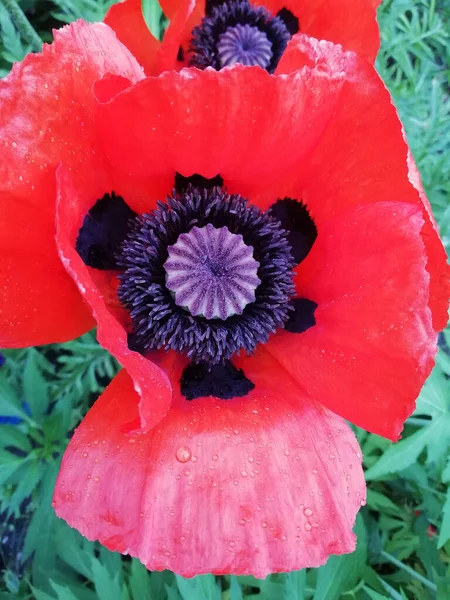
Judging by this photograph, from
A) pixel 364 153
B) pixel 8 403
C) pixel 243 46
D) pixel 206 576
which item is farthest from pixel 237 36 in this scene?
pixel 206 576

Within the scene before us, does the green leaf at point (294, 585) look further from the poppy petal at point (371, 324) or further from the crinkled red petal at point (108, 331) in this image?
the crinkled red petal at point (108, 331)

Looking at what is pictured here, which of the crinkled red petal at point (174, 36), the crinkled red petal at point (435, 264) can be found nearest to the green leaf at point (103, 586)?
the crinkled red petal at point (435, 264)

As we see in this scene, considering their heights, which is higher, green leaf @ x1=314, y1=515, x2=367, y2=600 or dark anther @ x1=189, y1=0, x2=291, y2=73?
dark anther @ x1=189, y1=0, x2=291, y2=73

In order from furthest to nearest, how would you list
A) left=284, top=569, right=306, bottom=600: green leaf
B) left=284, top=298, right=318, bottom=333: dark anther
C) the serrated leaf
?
the serrated leaf, left=284, top=569, right=306, bottom=600: green leaf, left=284, top=298, right=318, bottom=333: dark anther

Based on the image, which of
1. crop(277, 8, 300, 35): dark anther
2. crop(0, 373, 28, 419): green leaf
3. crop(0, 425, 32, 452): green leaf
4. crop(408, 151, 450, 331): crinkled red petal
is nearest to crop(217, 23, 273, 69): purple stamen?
crop(277, 8, 300, 35): dark anther

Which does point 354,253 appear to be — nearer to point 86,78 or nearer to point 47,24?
point 86,78

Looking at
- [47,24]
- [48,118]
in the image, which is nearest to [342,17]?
[48,118]

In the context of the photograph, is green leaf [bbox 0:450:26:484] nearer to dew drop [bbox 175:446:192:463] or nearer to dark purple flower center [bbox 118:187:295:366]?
dark purple flower center [bbox 118:187:295:366]
